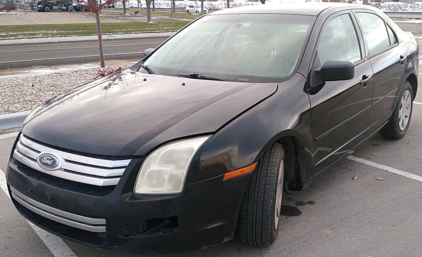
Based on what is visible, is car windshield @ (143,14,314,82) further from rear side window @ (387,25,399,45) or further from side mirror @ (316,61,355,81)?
rear side window @ (387,25,399,45)

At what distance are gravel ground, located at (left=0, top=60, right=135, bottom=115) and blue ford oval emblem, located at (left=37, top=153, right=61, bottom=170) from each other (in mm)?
4466

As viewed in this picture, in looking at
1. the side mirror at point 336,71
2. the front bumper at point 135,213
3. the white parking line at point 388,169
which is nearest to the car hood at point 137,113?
the front bumper at point 135,213

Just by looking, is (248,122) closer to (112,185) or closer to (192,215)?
(192,215)

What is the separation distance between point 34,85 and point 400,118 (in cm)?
667

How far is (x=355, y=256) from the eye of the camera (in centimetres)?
293

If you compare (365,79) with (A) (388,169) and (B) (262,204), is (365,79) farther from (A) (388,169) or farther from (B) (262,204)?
(B) (262,204)

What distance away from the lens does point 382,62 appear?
14.6ft

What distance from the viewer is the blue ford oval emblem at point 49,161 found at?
249cm

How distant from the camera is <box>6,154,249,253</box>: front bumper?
92.8 inches

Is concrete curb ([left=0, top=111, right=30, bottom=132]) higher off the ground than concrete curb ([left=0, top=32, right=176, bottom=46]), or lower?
higher

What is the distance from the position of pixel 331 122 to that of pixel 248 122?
1.11 m

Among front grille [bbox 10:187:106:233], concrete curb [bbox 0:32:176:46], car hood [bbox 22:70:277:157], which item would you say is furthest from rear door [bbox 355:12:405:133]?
concrete curb [bbox 0:32:176:46]

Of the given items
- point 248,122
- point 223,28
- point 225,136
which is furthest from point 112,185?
point 223,28

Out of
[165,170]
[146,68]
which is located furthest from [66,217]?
[146,68]
